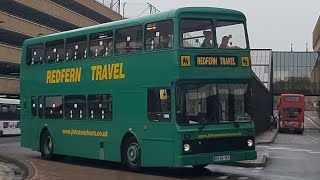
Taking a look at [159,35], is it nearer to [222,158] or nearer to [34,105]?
[222,158]

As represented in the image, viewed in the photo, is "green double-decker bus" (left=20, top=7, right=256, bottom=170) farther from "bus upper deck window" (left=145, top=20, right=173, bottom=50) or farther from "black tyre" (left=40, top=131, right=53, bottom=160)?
"black tyre" (left=40, top=131, right=53, bottom=160)

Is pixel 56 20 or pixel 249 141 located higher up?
pixel 56 20

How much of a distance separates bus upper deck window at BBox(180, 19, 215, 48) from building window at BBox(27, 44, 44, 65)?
7.22 meters

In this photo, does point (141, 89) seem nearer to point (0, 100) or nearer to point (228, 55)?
point (228, 55)

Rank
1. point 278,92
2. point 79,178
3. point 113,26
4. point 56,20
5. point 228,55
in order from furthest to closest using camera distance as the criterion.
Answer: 1. point 278,92
2. point 56,20
3. point 113,26
4. point 228,55
5. point 79,178

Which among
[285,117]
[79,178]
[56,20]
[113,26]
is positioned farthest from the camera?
[56,20]

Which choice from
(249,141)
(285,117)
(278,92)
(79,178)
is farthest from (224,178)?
(278,92)

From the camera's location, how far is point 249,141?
14133 millimetres

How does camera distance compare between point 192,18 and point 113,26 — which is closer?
point 192,18

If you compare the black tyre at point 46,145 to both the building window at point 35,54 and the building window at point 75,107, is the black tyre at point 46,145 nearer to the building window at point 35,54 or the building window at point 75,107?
the building window at point 75,107

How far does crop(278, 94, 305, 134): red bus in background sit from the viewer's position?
178ft

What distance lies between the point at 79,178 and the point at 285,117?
1735 inches

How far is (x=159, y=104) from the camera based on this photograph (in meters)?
13.9

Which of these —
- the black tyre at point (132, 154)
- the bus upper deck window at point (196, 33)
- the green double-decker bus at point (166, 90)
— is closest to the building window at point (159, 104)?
the green double-decker bus at point (166, 90)
